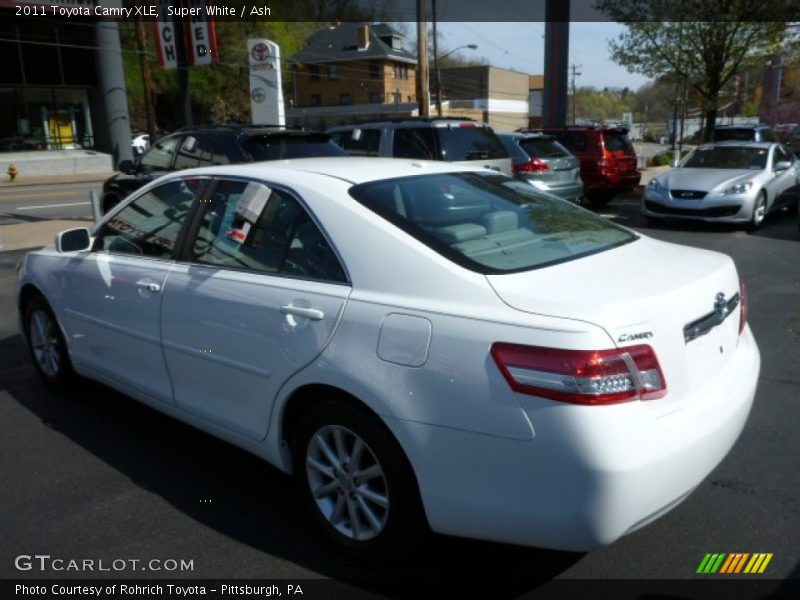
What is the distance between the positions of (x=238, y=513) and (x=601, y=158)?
12.7m

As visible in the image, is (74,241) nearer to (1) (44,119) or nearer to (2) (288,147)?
(2) (288,147)

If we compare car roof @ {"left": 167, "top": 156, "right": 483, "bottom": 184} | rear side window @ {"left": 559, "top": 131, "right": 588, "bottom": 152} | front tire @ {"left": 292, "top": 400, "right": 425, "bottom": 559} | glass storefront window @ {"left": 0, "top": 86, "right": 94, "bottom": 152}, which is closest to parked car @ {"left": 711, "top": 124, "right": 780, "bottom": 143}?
rear side window @ {"left": 559, "top": 131, "right": 588, "bottom": 152}

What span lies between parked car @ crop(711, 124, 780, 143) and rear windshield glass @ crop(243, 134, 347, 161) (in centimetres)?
1390

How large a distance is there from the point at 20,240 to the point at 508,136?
8418 mm

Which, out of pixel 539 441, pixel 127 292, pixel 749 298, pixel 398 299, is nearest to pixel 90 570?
pixel 127 292

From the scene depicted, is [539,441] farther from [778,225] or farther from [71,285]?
[778,225]

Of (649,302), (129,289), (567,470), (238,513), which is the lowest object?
(238,513)

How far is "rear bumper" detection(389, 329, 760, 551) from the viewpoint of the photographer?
2268 mm

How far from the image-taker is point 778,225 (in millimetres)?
12016

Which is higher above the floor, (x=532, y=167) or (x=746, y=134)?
(x=746, y=134)

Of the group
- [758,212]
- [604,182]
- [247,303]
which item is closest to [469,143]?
[758,212]

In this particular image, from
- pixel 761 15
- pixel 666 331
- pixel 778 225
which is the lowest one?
pixel 778 225

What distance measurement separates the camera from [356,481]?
9.37 feet

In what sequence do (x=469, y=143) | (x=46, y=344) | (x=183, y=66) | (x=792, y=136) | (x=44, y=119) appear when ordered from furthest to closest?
(x=44, y=119) → (x=792, y=136) → (x=183, y=66) → (x=469, y=143) → (x=46, y=344)
